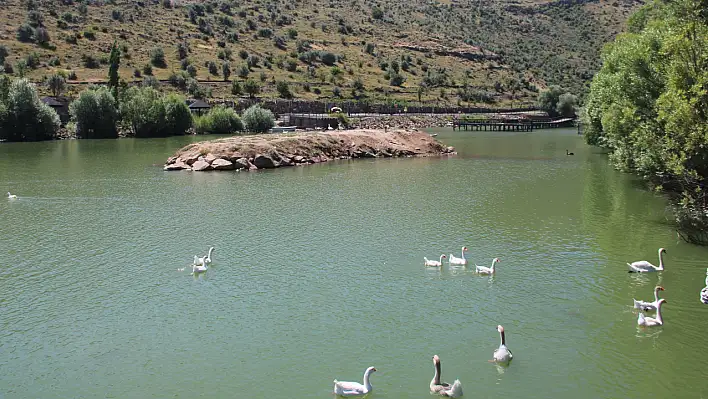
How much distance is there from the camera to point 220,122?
104m

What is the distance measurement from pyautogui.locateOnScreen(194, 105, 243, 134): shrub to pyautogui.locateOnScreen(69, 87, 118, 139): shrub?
13380 millimetres

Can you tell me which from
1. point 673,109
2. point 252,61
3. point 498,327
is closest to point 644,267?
point 673,109

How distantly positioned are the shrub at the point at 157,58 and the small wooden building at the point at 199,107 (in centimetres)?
2403

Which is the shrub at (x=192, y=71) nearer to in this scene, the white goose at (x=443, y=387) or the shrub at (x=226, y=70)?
the shrub at (x=226, y=70)

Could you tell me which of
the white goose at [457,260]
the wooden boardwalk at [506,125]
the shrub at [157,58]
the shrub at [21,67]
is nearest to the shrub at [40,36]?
the shrub at [21,67]

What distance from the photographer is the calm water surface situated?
650 inches

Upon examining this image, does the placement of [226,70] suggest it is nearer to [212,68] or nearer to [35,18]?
[212,68]

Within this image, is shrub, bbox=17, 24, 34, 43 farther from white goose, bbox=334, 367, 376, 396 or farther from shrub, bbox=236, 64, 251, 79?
white goose, bbox=334, 367, 376, 396

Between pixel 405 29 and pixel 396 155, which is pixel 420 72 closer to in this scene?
pixel 405 29

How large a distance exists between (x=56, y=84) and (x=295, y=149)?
68.7 metres

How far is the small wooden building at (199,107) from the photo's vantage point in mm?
113125

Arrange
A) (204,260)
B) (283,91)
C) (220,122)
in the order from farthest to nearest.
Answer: (283,91), (220,122), (204,260)

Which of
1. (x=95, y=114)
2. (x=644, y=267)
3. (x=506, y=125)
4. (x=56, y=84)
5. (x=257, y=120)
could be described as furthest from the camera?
(x=506, y=125)

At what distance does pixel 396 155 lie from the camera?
68.6 meters
